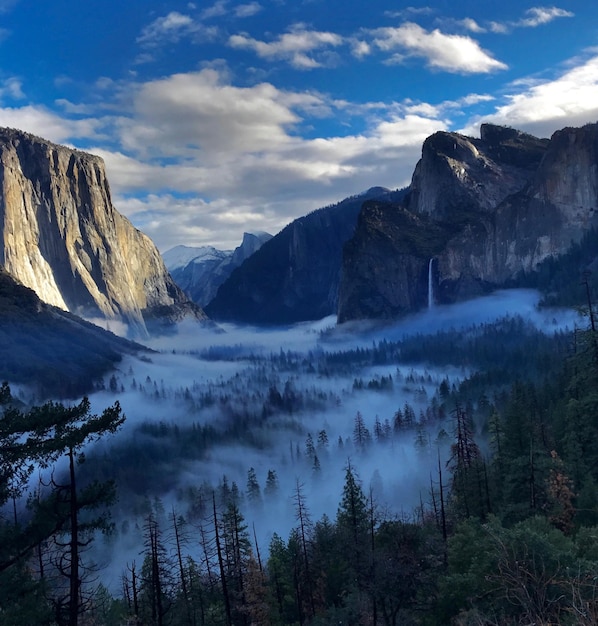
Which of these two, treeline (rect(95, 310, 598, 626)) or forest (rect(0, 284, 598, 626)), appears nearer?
forest (rect(0, 284, 598, 626))

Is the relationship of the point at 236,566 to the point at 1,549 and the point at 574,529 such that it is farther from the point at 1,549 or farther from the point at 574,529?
the point at 1,549

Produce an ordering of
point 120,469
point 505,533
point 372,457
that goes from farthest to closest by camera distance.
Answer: point 120,469, point 372,457, point 505,533

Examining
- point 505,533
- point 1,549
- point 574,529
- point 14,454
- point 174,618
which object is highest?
point 14,454

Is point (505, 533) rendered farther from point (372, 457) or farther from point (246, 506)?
point (372, 457)

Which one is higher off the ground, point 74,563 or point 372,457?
point 74,563

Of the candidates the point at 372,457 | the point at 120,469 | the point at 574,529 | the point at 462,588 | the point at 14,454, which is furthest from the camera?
the point at 120,469

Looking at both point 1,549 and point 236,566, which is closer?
point 1,549

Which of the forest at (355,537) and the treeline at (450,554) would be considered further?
the treeline at (450,554)

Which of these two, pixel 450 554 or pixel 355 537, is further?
pixel 355 537

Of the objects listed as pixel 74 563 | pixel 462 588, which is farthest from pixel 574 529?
pixel 74 563

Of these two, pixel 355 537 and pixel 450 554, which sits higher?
pixel 450 554
